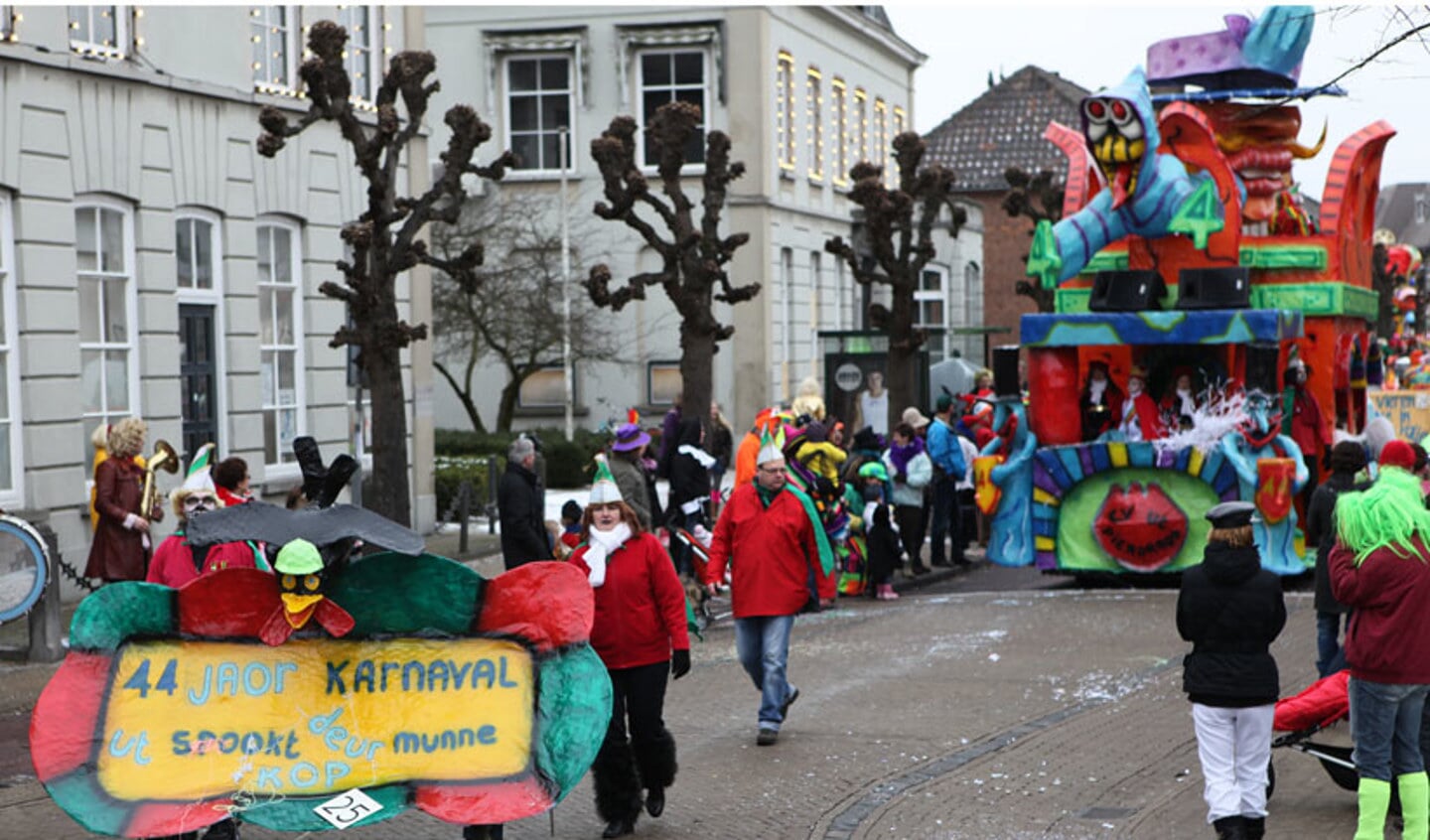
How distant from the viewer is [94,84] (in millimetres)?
19391

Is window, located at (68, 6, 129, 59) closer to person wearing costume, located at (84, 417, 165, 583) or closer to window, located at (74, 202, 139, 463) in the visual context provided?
window, located at (74, 202, 139, 463)

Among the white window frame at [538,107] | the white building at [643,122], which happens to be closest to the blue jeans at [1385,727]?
the white building at [643,122]

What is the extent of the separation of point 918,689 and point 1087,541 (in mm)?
5714

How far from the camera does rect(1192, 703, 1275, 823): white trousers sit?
8.41 metres

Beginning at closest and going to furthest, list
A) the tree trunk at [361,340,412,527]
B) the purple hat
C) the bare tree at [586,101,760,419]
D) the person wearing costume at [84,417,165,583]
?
the person wearing costume at [84,417,165,583] → the purple hat → the tree trunk at [361,340,412,527] → the bare tree at [586,101,760,419]

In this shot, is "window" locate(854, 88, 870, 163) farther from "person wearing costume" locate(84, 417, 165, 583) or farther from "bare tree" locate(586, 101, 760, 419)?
"person wearing costume" locate(84, 417, 165, 583)

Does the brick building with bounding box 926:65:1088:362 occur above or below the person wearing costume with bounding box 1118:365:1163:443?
above

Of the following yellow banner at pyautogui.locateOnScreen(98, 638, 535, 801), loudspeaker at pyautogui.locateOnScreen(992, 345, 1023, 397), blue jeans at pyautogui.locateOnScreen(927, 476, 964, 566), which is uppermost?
loudspeaker at pyautogui.locateOnScreen(992, 345, 1023, 397)

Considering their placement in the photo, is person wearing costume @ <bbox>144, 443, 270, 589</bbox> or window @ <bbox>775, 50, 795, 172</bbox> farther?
window @ <bbox>775, 50, 795, 172</bbox>

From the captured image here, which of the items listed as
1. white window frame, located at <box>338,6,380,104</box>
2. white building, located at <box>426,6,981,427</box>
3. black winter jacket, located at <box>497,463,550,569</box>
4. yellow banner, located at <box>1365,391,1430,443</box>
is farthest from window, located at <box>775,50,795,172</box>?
black winter jacket, located at <box>497,463,550,569</box>

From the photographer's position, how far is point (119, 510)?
1492cm

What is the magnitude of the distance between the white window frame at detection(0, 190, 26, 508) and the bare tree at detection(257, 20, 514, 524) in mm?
2300

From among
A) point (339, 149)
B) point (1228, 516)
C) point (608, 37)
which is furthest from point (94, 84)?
point (608, 37)

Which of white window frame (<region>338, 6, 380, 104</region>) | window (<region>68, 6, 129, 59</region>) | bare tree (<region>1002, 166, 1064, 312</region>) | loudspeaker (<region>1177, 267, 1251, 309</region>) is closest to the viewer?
loudspeaker (<region>1177, 267, 1251, 309</region>)
